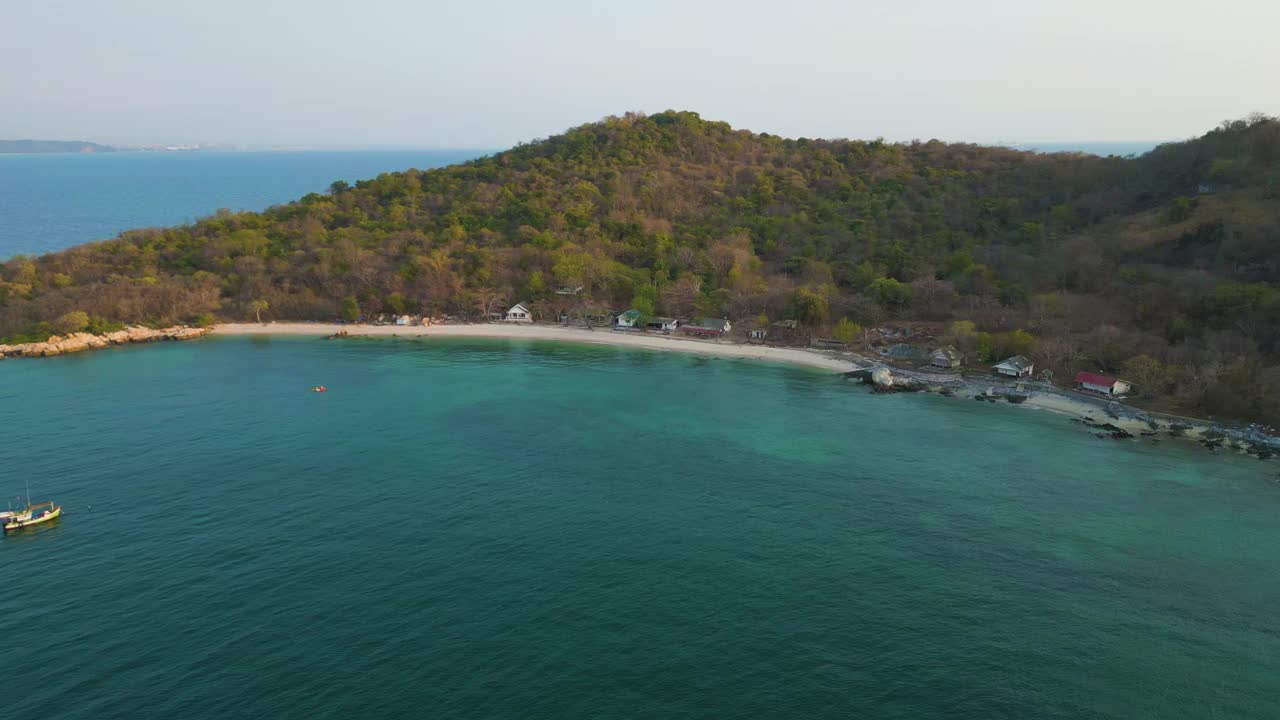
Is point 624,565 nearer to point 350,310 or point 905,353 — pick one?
point 905,353

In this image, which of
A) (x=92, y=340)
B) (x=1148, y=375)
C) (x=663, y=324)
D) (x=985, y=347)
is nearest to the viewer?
(x=1148, y=375)

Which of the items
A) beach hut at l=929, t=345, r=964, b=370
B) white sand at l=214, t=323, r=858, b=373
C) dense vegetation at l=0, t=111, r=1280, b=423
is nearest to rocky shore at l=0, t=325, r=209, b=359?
dense vegetation at l=0, t=111, r=1280, b=423

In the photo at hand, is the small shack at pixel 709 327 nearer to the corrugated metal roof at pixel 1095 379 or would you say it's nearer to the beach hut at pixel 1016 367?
the beach hut at pixel 1016 367

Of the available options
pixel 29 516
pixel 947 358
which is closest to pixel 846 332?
pixel 947 358

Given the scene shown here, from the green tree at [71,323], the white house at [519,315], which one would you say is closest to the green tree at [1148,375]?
the white house at [519,315]

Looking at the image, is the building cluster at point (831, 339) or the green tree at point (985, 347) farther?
the green tree at point (985, 347)
